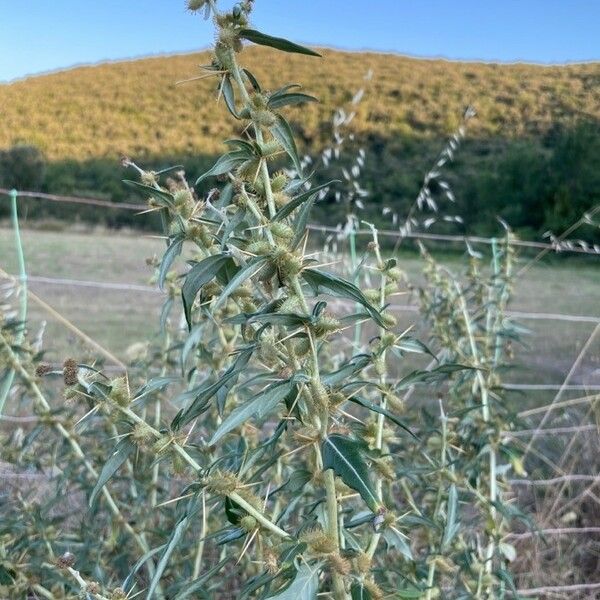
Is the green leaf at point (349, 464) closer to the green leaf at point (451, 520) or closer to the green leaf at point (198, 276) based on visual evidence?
the green leaf at point (198, 276)

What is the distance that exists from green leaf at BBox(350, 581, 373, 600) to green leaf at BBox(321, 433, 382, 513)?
0.06m

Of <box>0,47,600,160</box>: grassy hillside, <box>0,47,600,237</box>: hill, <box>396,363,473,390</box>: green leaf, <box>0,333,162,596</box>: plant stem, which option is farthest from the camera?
<box>0,47,600,160</box>: grassy hillside

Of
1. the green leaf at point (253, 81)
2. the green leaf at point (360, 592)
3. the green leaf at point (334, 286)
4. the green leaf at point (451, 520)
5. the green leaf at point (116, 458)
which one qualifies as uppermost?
the green leaf at point (253, 81)

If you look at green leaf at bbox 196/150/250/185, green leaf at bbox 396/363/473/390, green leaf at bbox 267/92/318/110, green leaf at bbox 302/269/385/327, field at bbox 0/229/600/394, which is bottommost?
field at bbox 0/229/600/394

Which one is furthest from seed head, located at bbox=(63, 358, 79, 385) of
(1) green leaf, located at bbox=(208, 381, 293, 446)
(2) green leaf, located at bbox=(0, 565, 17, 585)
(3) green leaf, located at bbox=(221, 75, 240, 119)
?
(2) green leaf, located at bbox=(0, 565, 17, 585)

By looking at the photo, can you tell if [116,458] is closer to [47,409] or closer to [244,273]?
[244,273]

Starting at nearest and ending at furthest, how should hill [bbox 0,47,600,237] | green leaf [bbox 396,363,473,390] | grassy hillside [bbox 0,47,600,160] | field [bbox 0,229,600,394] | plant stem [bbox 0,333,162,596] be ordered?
green leaf [bbox 396,363,473,390] < plant stem [bbox 0,333,162,596] < field [bbox 0,229,600,394] < hill [bbox 0,47,600,237] < grassy hillside [bbox 0,47,600,160]

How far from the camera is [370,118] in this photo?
4.71m

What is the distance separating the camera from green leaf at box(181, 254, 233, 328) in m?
0.48

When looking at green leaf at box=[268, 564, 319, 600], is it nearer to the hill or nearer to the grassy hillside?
the hill

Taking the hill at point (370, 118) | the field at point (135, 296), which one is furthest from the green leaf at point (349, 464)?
the hill at point (370, 118)

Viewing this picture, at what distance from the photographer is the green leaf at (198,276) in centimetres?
48

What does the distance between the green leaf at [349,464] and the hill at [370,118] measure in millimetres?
3478

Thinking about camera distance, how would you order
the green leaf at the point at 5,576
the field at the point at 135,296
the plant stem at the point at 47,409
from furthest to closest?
the field at the point at 135,296 → the plant stem at the point at 47,409 → the green leaf at the point at 5,576
